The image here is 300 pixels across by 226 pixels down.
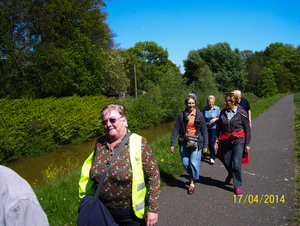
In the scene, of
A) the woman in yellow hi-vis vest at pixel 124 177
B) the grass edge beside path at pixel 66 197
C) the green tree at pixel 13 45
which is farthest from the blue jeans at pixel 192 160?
the green tree at pixel 13 45

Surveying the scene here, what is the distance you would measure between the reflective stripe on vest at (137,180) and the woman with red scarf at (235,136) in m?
2.85

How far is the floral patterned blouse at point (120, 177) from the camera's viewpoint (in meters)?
2.22

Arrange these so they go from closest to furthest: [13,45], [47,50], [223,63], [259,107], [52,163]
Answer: [52,163], [13,45], [47,50], [259,107], [223,63]

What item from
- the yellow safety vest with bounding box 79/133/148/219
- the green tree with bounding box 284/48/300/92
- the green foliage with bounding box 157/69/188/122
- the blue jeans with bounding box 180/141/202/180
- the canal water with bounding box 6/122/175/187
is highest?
the green tree with bounding box 284/48/300/92

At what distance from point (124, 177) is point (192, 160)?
287 centimetres

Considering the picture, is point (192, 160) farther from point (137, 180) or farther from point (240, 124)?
point (137, 180)

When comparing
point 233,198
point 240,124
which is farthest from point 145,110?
point 233,198

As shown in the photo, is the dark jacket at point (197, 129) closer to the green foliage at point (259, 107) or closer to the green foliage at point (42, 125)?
the green foliage at point (42, 125)

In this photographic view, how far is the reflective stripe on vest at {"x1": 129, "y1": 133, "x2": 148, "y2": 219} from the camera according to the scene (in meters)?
2.22

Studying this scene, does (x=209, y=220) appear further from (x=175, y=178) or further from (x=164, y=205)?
(x=175, y=178)

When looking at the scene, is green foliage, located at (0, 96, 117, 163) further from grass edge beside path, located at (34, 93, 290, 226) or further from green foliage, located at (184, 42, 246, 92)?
green foliage, located at (184, 42, 246, 92)

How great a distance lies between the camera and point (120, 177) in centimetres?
220
